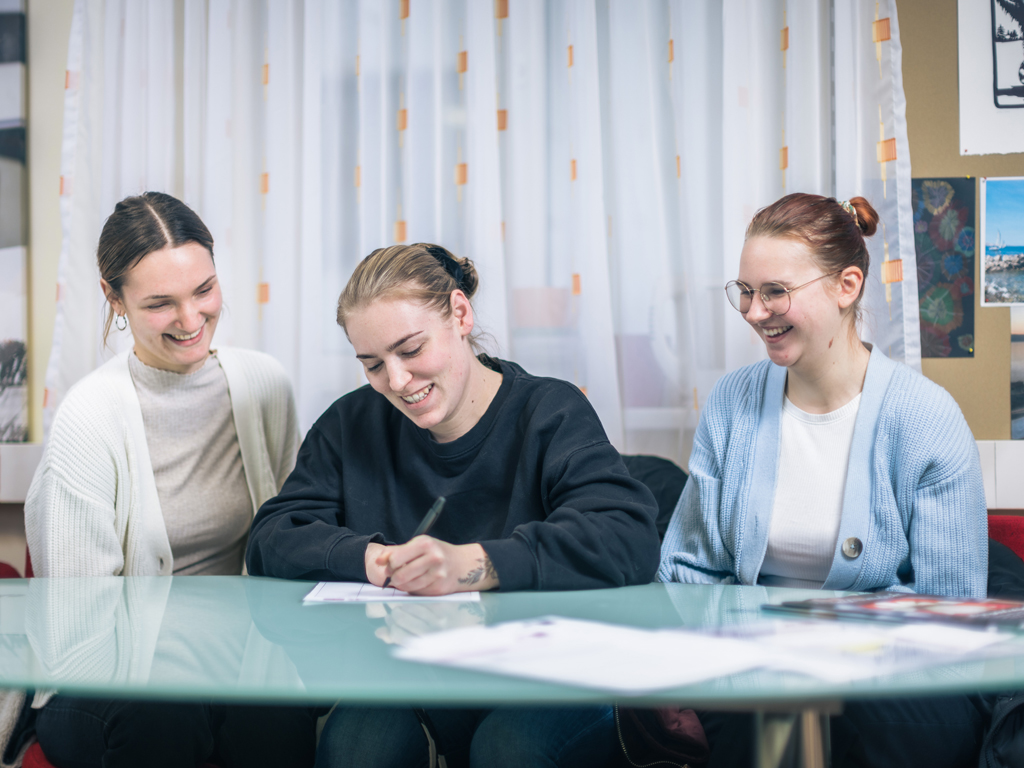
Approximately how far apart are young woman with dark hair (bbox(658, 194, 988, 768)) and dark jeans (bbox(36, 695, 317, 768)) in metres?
0.72

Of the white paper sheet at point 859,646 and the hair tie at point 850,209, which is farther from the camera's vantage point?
the hair tie at point 850,209

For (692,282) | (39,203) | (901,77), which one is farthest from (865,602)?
(39,203)

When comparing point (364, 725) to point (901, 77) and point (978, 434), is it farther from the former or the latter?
point (901, 77)

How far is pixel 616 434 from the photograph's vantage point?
6.53 ft

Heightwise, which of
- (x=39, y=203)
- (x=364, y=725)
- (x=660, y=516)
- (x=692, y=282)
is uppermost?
(x=39, y=203)

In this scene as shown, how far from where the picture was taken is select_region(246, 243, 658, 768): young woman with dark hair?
1.13 metres

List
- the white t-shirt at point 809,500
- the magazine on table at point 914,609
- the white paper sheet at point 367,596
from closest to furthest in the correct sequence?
the magazine on table at point 914,609 < the white paper sheet at point 367,596 < the white t-shirt at point 809,500

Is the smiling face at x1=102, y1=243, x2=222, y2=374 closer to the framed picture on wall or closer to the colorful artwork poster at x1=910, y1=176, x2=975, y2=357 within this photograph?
the colorful artwork poster at x1=910, y1=176, x2=975, y2=357

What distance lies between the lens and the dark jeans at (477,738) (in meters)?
1.11

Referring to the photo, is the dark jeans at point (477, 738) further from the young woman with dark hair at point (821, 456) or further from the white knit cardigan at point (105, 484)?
the white knit cardigan at point (105, 484)

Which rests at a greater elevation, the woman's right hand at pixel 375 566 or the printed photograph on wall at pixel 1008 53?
the printed photograph on wall at pixel 1008 53

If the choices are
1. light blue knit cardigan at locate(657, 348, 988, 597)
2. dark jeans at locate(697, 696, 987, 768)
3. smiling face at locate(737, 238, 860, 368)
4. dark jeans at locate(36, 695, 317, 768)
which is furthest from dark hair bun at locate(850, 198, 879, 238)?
dark jeans at locate(36, 695, 317, 768)

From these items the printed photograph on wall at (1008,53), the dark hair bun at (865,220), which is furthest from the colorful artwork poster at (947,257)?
the dark hair bun at (865,220)

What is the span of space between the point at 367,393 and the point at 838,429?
88 centimetres
